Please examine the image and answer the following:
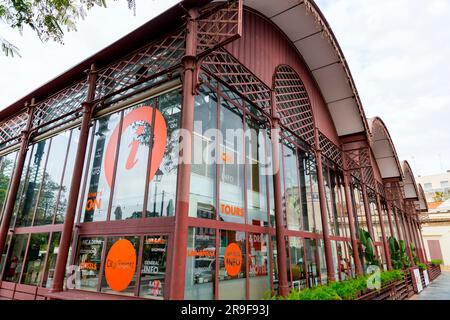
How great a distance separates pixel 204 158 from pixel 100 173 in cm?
367

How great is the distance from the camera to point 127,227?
718 cm

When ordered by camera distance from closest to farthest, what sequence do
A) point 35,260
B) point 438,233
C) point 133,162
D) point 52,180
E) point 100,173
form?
point 133,162
point 100,173
point 35,260
point 52,180
point 438,233

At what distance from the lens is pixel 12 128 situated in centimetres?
1352

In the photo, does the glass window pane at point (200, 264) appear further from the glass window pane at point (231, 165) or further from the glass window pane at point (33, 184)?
the glass window pane at point (33, 184)

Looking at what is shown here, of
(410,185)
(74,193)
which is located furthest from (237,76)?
(410,185)

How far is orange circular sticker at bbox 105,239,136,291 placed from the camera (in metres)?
6.65

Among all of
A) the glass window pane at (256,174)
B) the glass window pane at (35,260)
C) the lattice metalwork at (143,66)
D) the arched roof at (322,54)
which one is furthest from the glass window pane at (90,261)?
the arched roof at (322,54)

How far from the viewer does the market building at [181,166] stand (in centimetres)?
669

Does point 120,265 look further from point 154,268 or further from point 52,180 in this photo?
point 52,180

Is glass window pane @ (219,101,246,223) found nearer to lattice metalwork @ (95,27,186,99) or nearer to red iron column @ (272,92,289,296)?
red iron column @ (272,92,289,296)

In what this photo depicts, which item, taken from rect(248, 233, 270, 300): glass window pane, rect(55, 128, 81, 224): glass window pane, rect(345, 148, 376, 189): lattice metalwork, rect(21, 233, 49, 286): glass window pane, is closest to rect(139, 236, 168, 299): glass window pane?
rect(248, 233, 270, 300): glass window pane

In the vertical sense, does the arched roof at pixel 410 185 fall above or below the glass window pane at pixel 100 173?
above

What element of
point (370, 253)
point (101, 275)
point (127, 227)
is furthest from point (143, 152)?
point (370, 253)

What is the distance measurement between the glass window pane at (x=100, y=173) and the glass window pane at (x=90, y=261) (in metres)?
0.66
